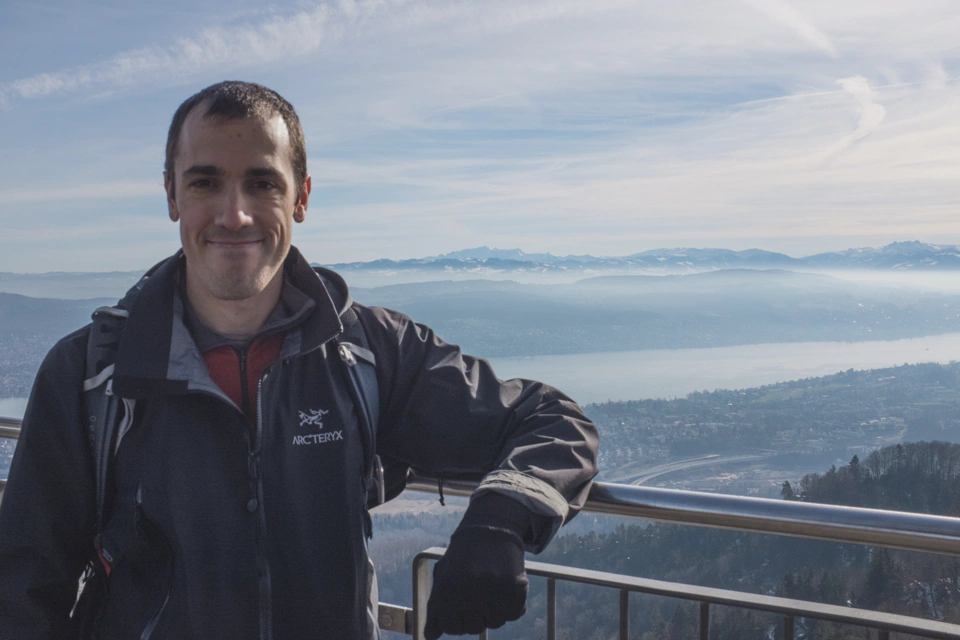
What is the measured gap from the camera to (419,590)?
2.12 m

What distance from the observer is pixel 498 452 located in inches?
77.2

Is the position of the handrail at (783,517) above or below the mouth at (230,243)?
below

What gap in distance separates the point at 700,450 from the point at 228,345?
37.8 feet

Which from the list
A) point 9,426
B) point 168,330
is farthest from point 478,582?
point 9,426

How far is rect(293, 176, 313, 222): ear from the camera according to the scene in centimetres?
216

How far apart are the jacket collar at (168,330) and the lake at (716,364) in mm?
14616

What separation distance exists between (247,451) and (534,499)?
0.66 meters

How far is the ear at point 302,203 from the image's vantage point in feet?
7.09

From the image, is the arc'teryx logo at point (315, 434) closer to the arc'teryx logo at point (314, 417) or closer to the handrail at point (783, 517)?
the arc'teryx logo at point (314, 417)

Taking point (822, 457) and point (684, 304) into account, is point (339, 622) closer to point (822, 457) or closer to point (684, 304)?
point (822, 457)

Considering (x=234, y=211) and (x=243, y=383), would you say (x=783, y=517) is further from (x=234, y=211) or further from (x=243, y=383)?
(x=234, y=211)

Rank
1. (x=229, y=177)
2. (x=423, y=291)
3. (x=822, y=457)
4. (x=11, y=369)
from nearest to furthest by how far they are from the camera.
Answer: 1. (x=229, y=177)
2. (x=11, y=369)
3. (x=822, y=457)
4. (x=423, y=291)

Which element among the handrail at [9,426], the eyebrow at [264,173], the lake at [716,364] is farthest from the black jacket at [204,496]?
the lake at [716,364]

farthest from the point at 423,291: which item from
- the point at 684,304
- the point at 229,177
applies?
the point at 684,304
